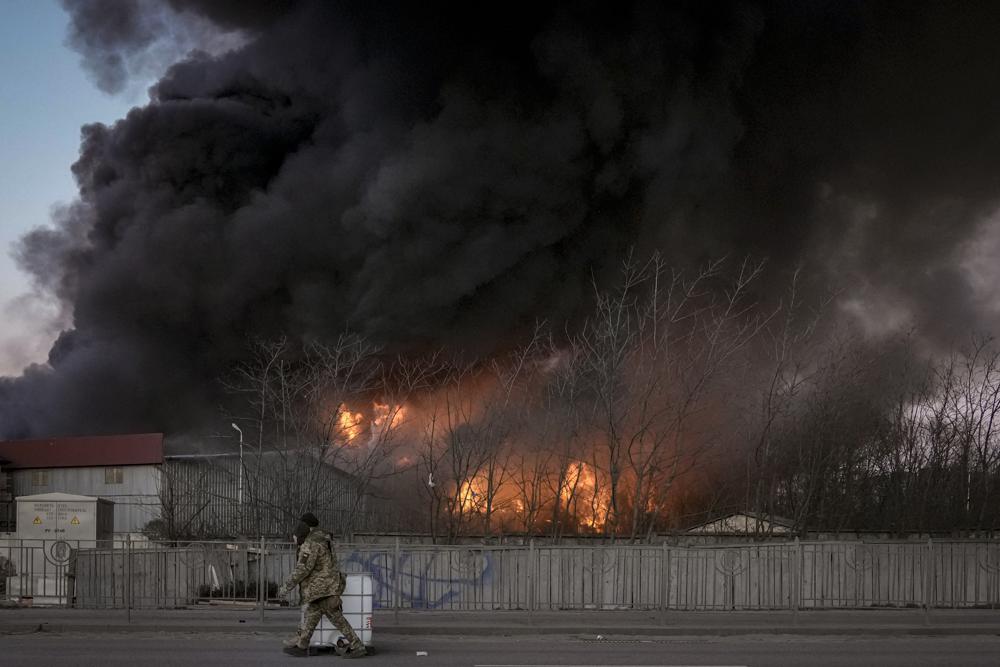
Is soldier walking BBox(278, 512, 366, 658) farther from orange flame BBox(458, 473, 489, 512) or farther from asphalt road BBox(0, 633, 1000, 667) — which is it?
orange flame BBox(458, 473, 489, 512)

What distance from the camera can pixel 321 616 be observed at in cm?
1089

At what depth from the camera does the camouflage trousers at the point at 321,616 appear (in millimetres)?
10797

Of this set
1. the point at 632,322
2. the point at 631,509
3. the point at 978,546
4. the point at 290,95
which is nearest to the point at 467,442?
the point at 631,509

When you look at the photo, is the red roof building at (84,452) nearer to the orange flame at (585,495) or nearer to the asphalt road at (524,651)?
the orange flame at (585,495)

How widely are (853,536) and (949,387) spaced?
6.50 metres

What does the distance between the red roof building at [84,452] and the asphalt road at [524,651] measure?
53.3 ft

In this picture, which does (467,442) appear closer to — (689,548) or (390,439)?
(390,439)

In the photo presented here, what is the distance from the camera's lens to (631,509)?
23625 mm

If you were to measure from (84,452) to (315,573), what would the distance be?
2138 centimetres

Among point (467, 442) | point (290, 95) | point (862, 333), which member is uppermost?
point (290, 95)

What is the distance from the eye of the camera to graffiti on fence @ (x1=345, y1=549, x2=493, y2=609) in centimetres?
1620

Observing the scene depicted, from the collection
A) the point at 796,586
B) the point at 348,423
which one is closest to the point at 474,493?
the point at 348,423

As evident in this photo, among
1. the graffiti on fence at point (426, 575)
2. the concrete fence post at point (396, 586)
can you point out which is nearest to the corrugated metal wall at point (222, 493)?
the graffiti on fence at point (426, 575)

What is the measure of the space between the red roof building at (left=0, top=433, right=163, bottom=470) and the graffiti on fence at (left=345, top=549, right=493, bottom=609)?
13674 millimetres
